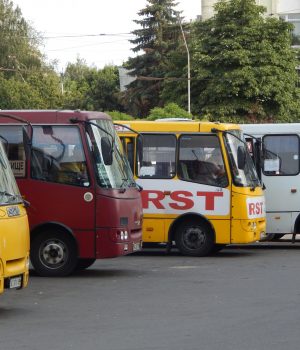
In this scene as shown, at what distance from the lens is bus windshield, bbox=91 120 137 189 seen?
15531 mm

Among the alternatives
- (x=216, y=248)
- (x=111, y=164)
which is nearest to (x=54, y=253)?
(x=111, y=164)

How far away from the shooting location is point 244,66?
5594 centimetres

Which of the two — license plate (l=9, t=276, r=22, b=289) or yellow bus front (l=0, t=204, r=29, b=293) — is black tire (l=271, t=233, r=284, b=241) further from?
license plate (l=9, t=276, r=22, b=289)

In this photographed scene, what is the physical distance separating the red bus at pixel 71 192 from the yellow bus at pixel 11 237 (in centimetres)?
367

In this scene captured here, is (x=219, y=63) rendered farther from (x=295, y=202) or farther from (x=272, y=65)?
(x=295, y=202)

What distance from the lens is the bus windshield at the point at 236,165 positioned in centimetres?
1897

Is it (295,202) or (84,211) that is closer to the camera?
(84,211)

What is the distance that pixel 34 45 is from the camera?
254ft

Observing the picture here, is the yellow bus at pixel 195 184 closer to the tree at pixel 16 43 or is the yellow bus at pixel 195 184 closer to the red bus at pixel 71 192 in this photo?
the red bus at pixel 71 192

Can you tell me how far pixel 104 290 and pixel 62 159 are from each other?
2.68 m

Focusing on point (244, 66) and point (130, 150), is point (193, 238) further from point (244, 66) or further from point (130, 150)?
point (244, 66)

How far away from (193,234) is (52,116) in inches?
191

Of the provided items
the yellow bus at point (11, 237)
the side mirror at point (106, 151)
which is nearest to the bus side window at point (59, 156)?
the side mirror at point (106, 151)

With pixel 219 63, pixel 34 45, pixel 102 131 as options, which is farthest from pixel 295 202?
pixel 34 45
